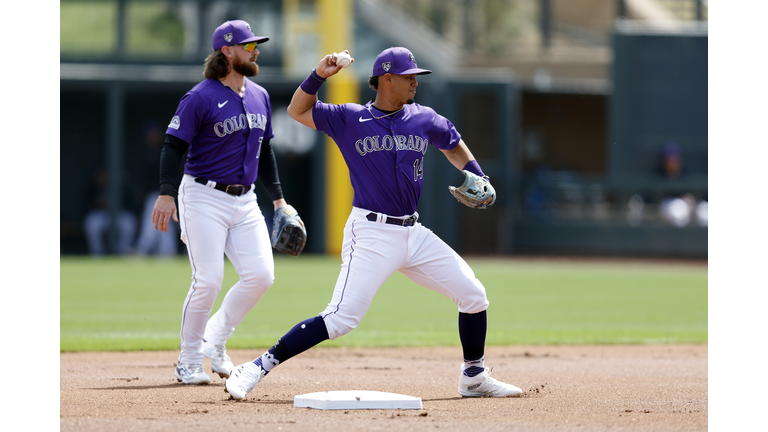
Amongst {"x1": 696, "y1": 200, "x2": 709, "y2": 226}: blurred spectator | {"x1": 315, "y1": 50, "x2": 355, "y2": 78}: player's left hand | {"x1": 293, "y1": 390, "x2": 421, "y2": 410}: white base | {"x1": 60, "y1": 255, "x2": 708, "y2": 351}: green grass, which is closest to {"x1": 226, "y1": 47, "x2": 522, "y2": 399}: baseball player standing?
{"x1": 315, "y1": 50, "x2": 355, "y2": 78}: player's left hand

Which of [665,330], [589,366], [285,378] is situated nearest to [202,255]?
[285,378]

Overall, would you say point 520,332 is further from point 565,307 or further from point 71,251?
point 71,251

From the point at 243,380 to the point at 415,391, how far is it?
3.47ft

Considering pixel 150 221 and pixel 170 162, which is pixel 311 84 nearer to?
pixel 170 162

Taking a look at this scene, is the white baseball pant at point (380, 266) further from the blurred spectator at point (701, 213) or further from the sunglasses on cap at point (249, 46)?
the blurred spectator at point (701, 213)

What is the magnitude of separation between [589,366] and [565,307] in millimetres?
4132

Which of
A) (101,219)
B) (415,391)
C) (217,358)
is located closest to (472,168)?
(415,391)

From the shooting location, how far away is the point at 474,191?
15.1 feet

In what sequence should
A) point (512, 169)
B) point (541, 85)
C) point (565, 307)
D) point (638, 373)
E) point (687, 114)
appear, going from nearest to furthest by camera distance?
1. point (638, 373)
2. point (565, 307)
3. point (687, 114)
4. point (512, 169)
5. point (541, 85)

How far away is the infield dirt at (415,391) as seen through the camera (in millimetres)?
3967

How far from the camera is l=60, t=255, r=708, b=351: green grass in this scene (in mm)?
7691

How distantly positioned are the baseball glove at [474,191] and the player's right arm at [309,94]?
825mm

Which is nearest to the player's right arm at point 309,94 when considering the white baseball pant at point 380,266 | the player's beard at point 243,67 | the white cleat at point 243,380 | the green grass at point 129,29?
the white baseball pant at point 380,266

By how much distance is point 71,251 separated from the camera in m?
19.4
